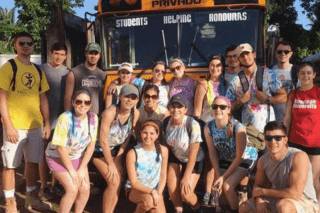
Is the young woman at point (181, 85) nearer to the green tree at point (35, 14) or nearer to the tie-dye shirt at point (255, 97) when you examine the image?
the tie-dye shirt at point (255, 97)

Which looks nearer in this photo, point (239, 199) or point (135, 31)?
point (239, 199)

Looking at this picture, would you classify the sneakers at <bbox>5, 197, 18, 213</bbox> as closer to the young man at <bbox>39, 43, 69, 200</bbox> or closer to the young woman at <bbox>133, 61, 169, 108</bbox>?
the young man at <bbox>39, 43, 69, 200</bbox>

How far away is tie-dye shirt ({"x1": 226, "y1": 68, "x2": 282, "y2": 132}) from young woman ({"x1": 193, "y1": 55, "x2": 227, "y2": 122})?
25 cm

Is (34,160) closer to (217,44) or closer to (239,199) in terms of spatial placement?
(239,199)

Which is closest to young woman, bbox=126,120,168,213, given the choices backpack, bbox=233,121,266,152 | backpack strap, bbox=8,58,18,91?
backpack, bbox=233,121,266,152

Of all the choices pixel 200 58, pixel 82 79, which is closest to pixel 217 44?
pixel 200 58

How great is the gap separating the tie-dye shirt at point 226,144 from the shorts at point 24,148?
2.00m

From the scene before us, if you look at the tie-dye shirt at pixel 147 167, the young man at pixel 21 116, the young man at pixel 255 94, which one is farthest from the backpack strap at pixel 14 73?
the young man at pixel 255 94

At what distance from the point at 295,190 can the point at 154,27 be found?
335cm

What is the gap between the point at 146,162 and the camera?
4152 millimetres

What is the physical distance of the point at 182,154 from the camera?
4.38 m

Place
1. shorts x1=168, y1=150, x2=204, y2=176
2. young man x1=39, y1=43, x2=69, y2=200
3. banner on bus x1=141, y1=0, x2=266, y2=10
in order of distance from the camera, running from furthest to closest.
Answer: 1. banner on bus x1=141, y1=0, x2=266, y2=10
2. young man x1=39, y1=43, x2=69, y2=200
3. shorts x1=168, y1=150, x2=204, y2=176

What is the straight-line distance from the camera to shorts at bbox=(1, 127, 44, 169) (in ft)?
14.2

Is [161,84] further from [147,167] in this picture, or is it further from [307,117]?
[307,117]
